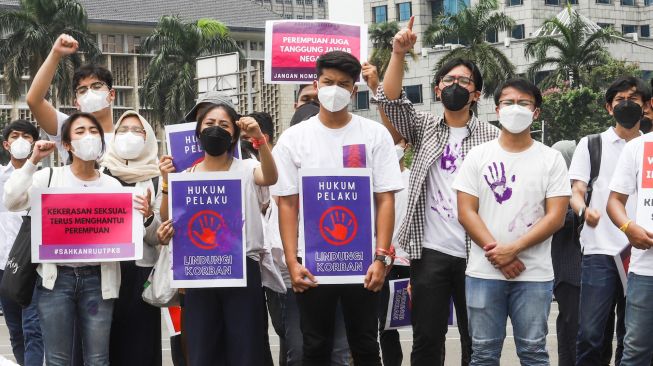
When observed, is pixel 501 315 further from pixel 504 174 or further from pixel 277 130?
pixel 277 130

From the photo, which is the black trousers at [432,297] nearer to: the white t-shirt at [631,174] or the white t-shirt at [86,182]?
the white t-shirt at [631,174]

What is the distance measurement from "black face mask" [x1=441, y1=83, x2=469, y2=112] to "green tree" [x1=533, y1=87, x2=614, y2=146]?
50324 mm

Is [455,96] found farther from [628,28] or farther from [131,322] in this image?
[628,28]

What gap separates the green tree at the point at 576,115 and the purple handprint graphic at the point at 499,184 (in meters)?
50.8

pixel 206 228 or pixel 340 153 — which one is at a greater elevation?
pixel 340 153

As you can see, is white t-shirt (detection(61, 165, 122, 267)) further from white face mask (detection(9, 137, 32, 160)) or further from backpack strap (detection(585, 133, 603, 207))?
backpack strap (detection(585, 133, 603, 207))

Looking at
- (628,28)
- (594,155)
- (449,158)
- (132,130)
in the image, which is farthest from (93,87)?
(628,28)

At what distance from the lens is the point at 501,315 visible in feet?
24.3

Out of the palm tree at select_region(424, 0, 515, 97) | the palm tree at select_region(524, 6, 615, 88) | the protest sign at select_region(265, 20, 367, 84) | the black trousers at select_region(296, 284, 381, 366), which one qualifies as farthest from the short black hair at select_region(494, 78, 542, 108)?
the palm tree at select_region(424, 0, 515, 97)

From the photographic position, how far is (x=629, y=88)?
874cm

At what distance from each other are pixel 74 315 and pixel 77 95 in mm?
1619

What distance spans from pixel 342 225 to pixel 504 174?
3.06ft

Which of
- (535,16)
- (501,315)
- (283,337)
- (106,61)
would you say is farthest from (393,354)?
(106,61)

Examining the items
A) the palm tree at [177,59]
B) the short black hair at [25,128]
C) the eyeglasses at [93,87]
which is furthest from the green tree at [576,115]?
the eyeglasses at [93,87]
